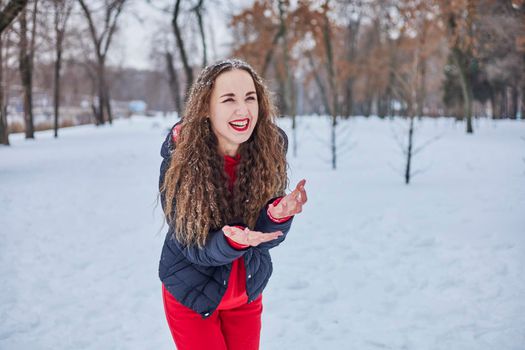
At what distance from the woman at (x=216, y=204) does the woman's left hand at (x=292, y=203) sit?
5 centimetres

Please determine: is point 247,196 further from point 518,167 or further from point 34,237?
point 518,167

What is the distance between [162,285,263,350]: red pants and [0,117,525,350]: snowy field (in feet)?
5.42

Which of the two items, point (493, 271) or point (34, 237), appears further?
point (34, 237)

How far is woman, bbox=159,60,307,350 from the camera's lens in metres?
1.78

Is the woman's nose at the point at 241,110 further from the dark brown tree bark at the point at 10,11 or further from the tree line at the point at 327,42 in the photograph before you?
the dark brown tree bark at the point at 10,11

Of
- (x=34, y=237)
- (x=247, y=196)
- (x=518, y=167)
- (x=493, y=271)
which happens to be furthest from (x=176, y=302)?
(x=518, y=167)

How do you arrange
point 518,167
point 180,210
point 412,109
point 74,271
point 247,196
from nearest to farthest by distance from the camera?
point 180,210, point 247,196, point 74,271, point 412,109, point 518,167

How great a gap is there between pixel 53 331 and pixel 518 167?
911 centimetres

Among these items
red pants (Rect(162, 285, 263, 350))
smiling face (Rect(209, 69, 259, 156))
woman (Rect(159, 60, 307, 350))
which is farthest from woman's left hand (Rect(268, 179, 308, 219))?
red pants (Rect(162, 285, 263, 350))

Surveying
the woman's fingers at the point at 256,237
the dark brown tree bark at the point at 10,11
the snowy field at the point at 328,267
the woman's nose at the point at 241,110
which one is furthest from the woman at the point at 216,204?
the dark brown tree bark at the point at 10,11

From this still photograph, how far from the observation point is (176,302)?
6.24 ft

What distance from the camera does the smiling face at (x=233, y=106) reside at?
183 cm

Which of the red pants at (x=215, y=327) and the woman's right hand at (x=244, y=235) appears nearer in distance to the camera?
the woman's right hand at (x=244, y=235)

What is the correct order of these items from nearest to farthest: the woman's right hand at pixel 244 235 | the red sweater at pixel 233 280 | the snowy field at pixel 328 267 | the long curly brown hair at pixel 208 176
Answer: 1. the woman's right hand at pixel 244 235
2. the long curly brown hair at pixel 208 176
3. the red sweater at pixel 233 280
4. the snowy field at pixel 328 267
